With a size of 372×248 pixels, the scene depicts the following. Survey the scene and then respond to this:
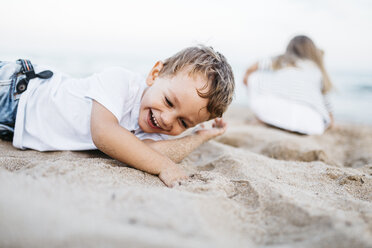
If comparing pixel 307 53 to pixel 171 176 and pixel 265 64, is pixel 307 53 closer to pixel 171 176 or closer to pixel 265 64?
pixel 265 64

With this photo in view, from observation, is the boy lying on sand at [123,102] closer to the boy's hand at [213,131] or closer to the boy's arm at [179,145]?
the boy's arm at [179,145]

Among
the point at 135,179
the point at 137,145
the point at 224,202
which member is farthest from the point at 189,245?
the point at 137,145

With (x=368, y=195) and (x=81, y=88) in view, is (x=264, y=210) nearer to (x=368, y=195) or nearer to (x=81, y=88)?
(x=368, y=195)

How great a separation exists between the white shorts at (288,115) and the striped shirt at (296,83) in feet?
0.32

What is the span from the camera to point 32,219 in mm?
871

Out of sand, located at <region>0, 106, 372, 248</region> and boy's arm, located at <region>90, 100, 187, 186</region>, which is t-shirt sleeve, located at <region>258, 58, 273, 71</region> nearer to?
sand, located at <region>0, 106, 372, 248</region>

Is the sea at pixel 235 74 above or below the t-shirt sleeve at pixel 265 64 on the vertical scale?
below

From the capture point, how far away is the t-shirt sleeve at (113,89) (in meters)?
1.85

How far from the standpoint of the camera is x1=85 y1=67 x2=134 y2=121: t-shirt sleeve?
6.08ft

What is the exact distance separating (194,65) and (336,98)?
8941 millimetres

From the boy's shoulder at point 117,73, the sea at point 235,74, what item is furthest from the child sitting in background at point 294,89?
the sea at point 235,74

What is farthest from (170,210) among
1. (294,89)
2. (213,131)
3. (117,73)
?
(294,89)

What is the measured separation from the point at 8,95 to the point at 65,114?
16.9 inches

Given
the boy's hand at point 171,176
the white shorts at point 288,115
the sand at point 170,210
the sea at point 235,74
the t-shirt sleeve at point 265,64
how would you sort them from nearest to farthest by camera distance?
the sand at point 170,210
the boy's hand at point 171,176
the white shorts at point 288,115
the t-shirt sleeve at point 265,64
the sea at point 235,74
